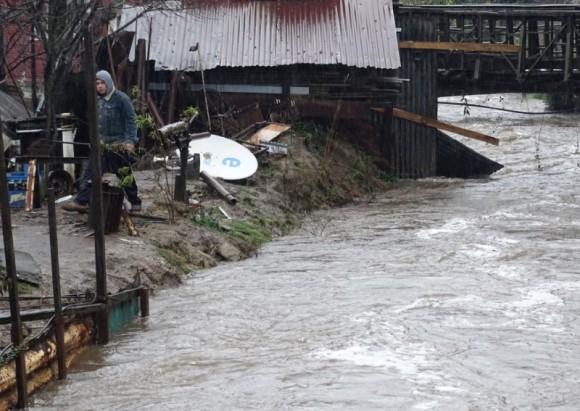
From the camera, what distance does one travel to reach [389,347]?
912 centimetres

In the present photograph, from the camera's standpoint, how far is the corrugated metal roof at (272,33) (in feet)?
67.9

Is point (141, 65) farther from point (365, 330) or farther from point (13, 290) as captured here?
point (13, 290)

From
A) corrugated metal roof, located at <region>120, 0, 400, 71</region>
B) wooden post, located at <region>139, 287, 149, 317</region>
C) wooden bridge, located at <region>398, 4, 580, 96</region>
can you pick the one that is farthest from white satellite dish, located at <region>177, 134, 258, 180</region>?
wooden bridge, located at <region>398, 4, 580, 96</region>

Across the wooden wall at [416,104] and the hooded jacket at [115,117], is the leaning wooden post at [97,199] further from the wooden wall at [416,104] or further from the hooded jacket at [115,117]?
the wooden wall at [416,104]

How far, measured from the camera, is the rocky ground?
36.3ft

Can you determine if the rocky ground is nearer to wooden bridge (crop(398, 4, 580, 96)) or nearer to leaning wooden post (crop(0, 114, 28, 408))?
leaning wooden post (crop(0, 114, 28, 408))

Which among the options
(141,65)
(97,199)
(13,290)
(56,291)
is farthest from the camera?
(141,65)

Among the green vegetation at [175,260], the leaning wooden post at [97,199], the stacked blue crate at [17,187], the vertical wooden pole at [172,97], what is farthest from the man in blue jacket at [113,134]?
the vertical wooden pole at [172,97]

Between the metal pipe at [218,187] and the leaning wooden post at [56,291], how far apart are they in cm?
770

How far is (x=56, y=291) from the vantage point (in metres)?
7.65

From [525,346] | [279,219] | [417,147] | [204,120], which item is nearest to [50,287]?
[525,346]

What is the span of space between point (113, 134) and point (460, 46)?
12097 mm

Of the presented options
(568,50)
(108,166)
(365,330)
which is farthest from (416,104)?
(365,330)

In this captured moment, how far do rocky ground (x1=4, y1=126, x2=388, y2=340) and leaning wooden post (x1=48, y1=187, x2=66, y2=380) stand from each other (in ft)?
4.51
